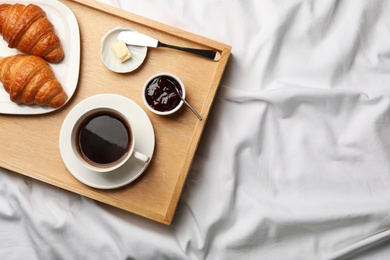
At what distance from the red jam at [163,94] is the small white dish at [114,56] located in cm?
8

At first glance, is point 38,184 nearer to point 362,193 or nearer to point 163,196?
point 163,196

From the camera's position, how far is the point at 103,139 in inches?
45.2

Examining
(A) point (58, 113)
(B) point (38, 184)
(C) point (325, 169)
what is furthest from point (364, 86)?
(B) point (38, 184)

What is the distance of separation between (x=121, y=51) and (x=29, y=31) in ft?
0.78

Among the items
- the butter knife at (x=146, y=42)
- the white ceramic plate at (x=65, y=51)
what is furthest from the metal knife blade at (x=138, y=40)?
the white ceramic plate at (x=65, y=51)

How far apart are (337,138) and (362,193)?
0.56 ft

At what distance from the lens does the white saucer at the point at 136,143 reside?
3.81ft

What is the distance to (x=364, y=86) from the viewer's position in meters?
1.31

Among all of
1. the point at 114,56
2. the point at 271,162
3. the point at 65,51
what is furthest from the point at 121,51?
the point at 271,162

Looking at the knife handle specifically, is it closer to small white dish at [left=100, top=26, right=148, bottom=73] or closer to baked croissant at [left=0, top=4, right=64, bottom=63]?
small white dish at [left=100, top=26, right=148, bottom=73]

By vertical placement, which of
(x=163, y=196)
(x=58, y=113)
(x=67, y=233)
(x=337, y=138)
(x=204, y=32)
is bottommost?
(x=67, y=233)

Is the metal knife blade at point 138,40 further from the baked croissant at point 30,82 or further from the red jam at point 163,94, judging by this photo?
the baked croissant at point 30,82

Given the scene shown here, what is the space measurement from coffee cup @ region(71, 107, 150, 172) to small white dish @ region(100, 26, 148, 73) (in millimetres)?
135

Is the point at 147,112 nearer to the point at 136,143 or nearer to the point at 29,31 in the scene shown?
the point at 136,143
